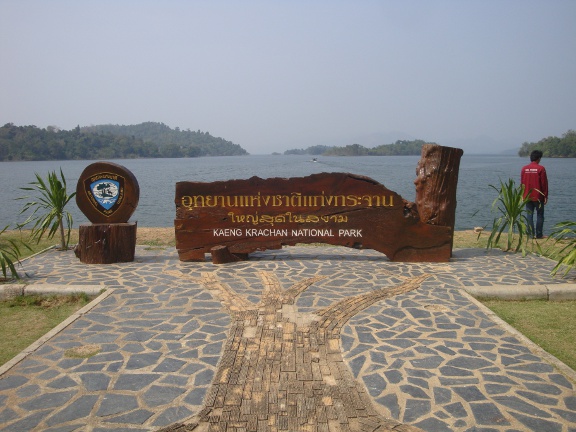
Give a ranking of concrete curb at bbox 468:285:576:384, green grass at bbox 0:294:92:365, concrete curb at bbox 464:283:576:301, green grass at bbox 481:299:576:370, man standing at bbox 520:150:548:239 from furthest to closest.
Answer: man standing at bbox 520:150:548:239
concrete curb at bbox 464:283:576:301
green grass at bbox 0:294:92:365
green grass at bbox 481:299:576:370
concrete curb at bbox 468:285:576:384

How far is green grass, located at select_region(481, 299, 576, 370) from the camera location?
4506mm

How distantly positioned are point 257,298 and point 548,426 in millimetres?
3478

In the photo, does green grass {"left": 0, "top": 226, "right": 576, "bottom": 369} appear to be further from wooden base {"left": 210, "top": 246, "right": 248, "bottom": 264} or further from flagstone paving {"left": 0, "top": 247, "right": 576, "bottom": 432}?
wooden base {"left": 210, "top": 246, "right": 248, "bottom": 264}

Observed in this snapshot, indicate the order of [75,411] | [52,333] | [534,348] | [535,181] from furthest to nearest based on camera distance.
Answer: [535,181] → [52,333] → [534,348] → [75,411]

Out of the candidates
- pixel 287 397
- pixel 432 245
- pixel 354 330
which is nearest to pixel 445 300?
pixel 354 330

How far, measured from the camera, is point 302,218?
26.1ft

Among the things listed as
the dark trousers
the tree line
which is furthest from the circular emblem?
the tree line

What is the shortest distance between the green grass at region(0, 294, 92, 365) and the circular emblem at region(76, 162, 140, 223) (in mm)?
2215

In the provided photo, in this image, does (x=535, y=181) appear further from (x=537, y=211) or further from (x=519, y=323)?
(x=519, y=323)

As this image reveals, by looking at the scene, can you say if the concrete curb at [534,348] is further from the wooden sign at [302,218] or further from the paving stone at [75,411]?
the paving stone at [75,411]

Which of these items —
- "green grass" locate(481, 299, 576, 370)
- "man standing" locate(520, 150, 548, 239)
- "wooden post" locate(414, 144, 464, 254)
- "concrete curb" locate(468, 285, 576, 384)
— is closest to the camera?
"concrete curb" locate(468, 285, 576, 384)

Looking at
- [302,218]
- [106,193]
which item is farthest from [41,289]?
[302,218]

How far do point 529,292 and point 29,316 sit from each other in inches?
247

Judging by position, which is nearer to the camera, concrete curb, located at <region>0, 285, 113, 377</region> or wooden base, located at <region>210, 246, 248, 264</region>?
concrete curb, located at <region>0, 285, 113, 377</region>
